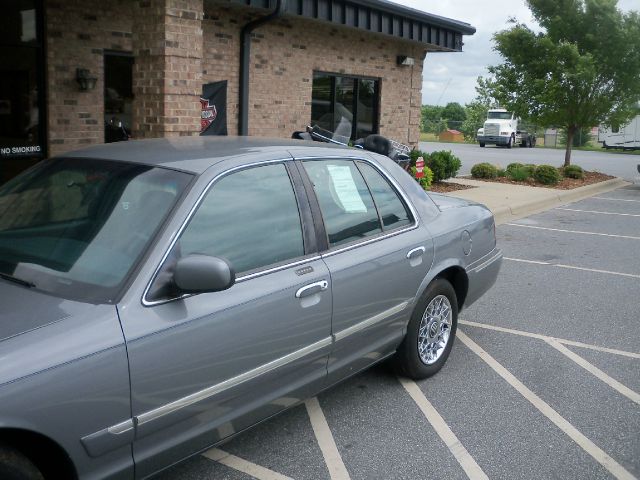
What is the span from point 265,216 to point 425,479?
155 cm

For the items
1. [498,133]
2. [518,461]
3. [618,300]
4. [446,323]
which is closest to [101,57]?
[446,323]

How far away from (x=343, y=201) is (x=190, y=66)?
14.2 feet

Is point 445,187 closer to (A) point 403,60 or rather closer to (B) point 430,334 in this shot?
(A) point 403,60

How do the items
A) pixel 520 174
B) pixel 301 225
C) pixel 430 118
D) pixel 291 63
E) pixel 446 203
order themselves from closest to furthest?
pixel 301 225, pixel 446 203, pixel 291 63, pixel 520 174, pixel 430 118

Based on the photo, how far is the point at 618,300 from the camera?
7078 mm

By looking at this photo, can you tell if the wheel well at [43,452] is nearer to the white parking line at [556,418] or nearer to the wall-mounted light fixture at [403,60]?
the white parking line at [556,418]

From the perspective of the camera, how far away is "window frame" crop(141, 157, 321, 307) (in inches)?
114

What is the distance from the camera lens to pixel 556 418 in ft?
14.1

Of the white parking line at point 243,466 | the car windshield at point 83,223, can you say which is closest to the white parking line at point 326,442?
the white parking line at point 243,466

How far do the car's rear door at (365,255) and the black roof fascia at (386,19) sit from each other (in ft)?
18.6

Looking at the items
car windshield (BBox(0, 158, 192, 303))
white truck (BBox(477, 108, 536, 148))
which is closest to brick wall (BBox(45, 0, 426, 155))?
car windshield (BBox(0, 158, 192, 303))

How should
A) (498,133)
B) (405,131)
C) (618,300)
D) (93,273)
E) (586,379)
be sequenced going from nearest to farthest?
(93,273), (586,379), (618,300), (405,131), (498,133)

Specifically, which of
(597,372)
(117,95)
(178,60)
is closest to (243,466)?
(597,372)

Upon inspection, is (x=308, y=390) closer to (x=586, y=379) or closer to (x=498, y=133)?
(x=586, y=379)
